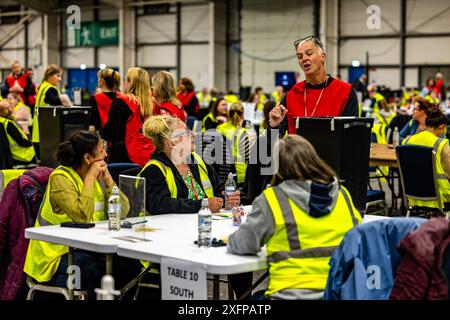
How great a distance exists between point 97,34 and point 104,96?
19524 millimetres

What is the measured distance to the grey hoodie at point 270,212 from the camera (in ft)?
9.25

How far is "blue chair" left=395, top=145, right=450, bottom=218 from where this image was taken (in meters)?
6.01

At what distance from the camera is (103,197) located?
12.6ft

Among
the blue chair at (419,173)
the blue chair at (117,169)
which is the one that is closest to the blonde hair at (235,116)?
the blue chair at (419,173)

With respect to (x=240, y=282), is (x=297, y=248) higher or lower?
higher

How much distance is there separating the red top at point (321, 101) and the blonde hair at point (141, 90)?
186 cm

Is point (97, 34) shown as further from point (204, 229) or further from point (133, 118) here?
point (204, 229)

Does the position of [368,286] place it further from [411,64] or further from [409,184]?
[411,64]

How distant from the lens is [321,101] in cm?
408

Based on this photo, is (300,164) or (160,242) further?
(160,242)

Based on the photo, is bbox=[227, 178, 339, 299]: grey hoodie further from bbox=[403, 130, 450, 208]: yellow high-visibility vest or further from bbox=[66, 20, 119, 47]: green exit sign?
bbox=[66, 20, 119, 47]: green exit sign

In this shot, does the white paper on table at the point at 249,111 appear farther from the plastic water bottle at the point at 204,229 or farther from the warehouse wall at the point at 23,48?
the warehouse wall at the point at 23,48

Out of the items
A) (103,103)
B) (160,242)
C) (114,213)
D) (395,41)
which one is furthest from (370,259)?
(395,41)

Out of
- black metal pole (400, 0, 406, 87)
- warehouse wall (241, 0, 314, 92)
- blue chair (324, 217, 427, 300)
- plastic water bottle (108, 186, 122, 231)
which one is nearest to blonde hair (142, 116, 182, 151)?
plastic water bottle (108, 186, 122, 231)
